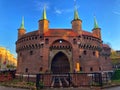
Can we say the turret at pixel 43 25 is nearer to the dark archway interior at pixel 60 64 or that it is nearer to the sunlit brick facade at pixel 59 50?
the sunlit brick facade at pixel 59 50

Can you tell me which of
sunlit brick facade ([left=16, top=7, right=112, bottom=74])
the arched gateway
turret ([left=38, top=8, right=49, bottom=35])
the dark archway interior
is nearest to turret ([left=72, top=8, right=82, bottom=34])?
sunlit brick facade ([left=16, top=7, right=112, bottom=74])

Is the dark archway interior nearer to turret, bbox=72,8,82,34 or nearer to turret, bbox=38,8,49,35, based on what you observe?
turret, bbox=38,8,49,35

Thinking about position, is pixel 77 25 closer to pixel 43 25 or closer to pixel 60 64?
pixel 43 25

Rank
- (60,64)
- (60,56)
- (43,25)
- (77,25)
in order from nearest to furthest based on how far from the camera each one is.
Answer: (60,64) < (60,56) < (43,25) < (77,25)

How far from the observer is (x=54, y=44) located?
107ft

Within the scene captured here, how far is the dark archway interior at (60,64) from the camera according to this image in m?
33.1

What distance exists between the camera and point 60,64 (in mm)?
33406

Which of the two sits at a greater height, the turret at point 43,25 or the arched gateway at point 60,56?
the turret at point 43,25

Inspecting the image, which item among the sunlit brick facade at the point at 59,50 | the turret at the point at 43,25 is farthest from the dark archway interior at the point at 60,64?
the turret at the point at 43,25

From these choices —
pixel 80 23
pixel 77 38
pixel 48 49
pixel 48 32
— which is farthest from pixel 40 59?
pixel 80 23

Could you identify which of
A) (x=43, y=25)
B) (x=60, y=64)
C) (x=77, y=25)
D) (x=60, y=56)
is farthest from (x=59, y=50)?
(x=77, y=25)

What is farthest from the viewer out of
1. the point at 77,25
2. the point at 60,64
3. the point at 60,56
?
the point at 77,25

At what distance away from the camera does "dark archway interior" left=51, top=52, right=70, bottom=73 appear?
33.1m

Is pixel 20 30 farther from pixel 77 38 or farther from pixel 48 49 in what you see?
pixel 77 38
